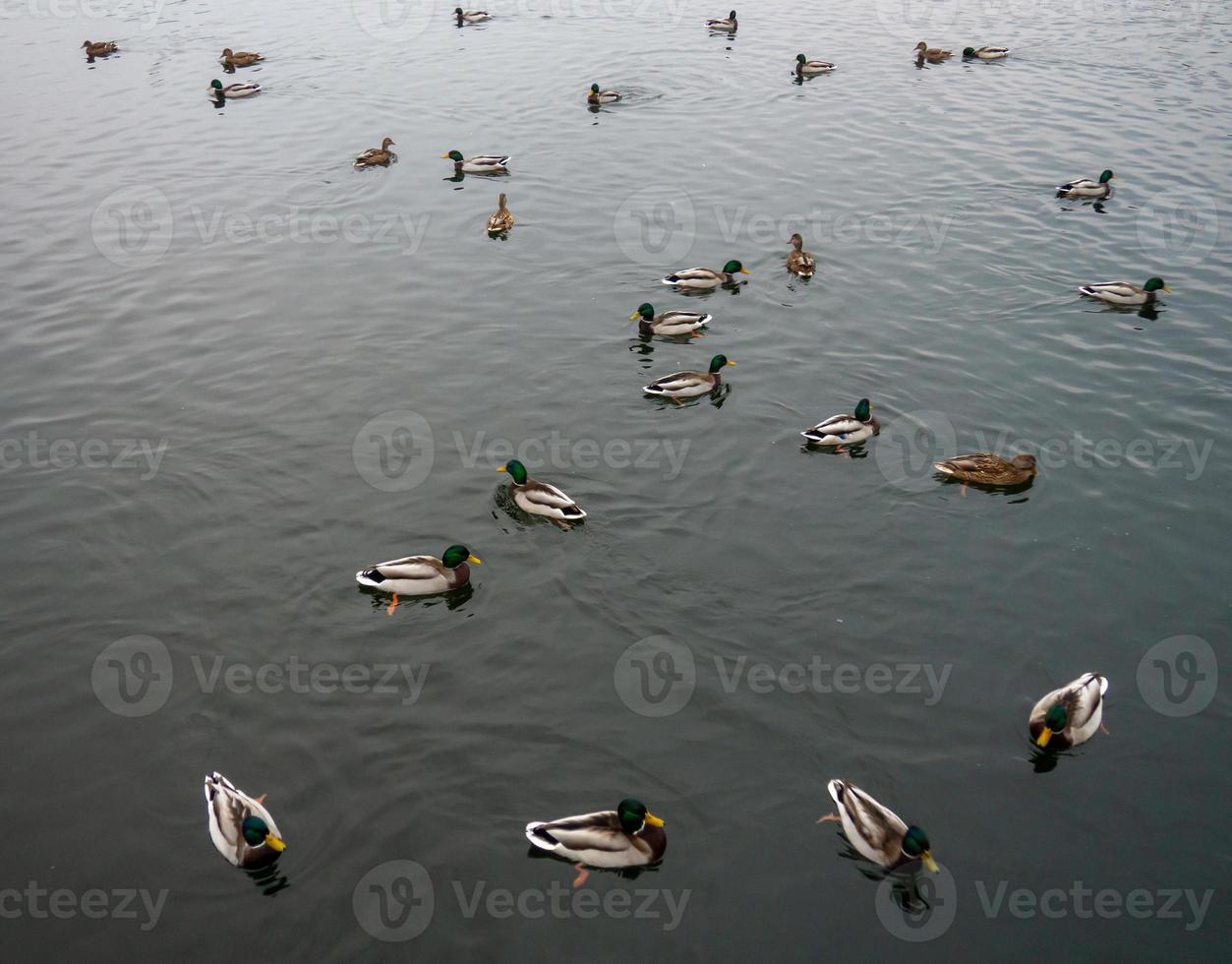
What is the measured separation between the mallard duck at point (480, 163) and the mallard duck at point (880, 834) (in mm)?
20888

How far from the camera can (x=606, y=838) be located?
351 inches

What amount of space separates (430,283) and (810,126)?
15066mm

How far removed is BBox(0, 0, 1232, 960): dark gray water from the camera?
887 centimetres

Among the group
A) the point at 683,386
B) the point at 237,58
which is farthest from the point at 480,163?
the point at 237,58

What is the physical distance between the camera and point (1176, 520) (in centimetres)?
1330

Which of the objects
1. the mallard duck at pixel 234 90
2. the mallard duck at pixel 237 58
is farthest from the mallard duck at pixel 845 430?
the mallard duck at pixel 237 58

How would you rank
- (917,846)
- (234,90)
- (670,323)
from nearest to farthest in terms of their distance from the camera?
(917,846), (670,323), (234,90)

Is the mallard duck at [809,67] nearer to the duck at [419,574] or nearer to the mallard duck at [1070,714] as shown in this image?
the duck at [419,574]

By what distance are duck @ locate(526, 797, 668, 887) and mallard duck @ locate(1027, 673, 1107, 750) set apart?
13.9 feet

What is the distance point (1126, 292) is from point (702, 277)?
8358 millimetres

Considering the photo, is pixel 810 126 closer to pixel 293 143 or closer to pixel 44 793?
pixel 293 143

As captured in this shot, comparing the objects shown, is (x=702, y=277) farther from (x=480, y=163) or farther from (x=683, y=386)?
(x=480, y=163)

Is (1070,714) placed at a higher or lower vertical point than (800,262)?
lower

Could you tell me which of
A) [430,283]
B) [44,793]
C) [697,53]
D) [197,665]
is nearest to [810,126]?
[697,53]
